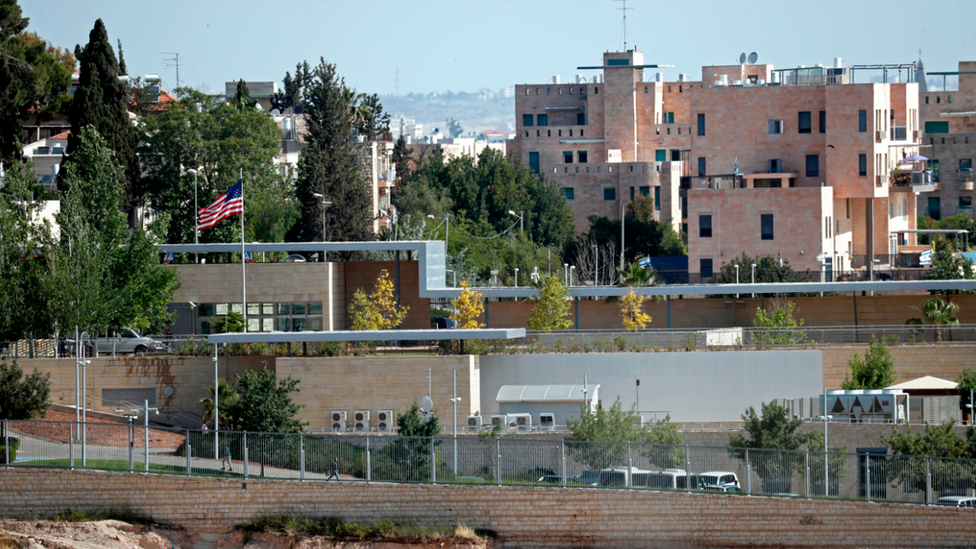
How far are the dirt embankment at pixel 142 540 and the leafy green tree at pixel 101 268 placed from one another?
39.0ft

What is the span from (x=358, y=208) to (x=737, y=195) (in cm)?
2124

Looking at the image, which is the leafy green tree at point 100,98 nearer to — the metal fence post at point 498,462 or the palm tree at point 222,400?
the palm tree at point 222,400

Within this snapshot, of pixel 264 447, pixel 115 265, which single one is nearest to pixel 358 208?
pixel 115 265

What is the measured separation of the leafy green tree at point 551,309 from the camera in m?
51.9

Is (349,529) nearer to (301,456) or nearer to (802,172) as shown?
(301,456)

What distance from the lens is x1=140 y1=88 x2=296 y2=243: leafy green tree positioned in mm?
68625

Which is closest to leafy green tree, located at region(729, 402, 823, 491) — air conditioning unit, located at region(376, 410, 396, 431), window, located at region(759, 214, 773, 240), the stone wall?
the stone wall

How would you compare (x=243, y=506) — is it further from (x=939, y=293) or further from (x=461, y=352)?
(x=939, y=293)

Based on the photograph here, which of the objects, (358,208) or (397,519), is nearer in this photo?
(397,519)

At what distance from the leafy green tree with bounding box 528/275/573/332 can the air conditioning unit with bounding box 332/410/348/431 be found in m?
10.5

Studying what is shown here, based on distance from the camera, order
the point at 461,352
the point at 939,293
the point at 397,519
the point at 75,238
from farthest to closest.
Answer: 1. the point at 939,293
2. the point at 75,238
3. the point at 461,352
4. the point at 397,519

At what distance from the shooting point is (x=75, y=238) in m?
49.3

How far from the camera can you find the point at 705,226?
77250mm

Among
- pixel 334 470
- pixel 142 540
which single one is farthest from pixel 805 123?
pixel 142 540
